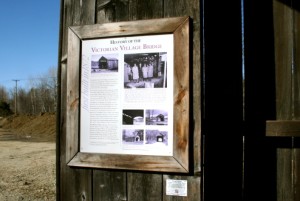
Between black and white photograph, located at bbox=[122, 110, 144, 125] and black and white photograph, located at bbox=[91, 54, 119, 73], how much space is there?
298mm

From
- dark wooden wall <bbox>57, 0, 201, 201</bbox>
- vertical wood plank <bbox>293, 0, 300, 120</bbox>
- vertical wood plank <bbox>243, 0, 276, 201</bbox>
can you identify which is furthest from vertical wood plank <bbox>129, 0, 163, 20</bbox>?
vertical wood plank <bbox>293, 0, 300, 120</bbox>

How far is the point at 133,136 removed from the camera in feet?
8.44

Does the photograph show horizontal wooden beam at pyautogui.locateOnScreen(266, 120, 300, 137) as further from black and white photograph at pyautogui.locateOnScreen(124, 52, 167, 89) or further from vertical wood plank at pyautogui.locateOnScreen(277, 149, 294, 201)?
black and white photograph at pyautogui.locateOnScreen(124, 52, 167, 89)

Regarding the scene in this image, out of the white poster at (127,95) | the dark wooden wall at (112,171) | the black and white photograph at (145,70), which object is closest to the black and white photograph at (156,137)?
the white poster at (127,95)

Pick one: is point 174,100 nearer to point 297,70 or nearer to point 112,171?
point 112,171

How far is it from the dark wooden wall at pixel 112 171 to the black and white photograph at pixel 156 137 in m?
0.17

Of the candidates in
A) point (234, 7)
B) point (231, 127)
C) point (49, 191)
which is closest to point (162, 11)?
point (234, 7)

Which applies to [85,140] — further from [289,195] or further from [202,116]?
[289,195]

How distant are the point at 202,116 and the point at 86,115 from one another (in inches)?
30.6

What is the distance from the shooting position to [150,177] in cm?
258

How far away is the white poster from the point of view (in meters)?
2.52

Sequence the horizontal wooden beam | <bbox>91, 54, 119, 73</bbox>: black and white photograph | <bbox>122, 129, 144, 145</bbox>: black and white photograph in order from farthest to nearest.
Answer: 1. <bbox>91, 54, 119, 73</bbox>: black and white photograph
2. <bbox>122, 129, 144, 145</bbox>: black and white photograph
3. the horizontal wooden beam

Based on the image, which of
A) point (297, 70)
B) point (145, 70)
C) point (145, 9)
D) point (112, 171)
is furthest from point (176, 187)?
point (145, 9)

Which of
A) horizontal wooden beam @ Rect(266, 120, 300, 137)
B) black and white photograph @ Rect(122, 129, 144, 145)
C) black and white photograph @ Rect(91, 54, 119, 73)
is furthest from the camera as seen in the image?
black and white photograph @ Rect(91, 54, 119, 73)
